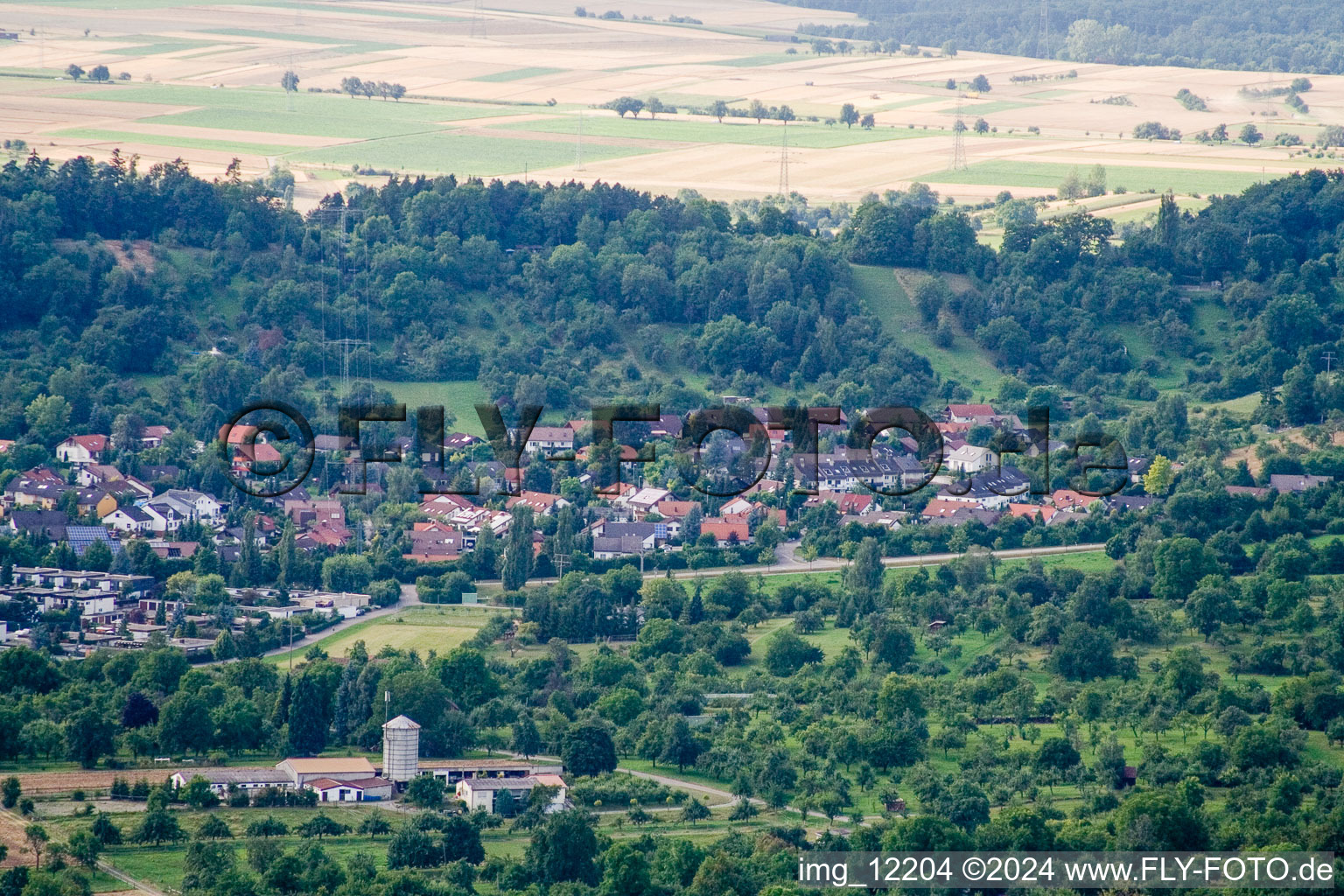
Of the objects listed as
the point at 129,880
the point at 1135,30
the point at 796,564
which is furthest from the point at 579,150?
the point at 1135,30

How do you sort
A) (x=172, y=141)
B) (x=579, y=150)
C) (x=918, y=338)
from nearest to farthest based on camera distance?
(x=918, y=338) < (x=172, y=141) < (x=579, y=150)

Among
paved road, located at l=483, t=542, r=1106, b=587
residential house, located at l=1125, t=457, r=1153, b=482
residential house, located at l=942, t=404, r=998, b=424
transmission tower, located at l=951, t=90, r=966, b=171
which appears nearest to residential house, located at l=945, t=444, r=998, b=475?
residential house, located at l=942, t=404, r=998, b=424

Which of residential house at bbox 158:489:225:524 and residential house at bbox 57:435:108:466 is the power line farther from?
residential house at bbox 158:489:225:524

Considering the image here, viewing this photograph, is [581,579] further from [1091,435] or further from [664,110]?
[664,110]

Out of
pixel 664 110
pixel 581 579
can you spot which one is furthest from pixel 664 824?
pixel 664 110

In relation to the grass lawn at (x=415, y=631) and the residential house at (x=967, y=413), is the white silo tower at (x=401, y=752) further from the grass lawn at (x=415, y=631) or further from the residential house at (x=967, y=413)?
the residential house at (x=967, y=413)

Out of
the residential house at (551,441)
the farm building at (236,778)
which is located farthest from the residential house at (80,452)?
the farm building at (236,778)

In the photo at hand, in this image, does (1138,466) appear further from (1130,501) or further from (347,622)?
(347,622)
